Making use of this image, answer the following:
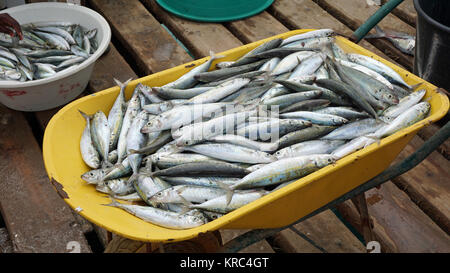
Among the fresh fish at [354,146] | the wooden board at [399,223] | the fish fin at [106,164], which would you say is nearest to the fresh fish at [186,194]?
the fish fin at [106,164]

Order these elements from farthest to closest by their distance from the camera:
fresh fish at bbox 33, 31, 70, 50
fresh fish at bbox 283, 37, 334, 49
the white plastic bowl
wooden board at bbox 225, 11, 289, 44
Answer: wooden board at bbox 225, 11, 289, 44, fresh fish at bbox 33, 31, 70, 50, the white plastic bowl, fresh fish at bbox 283, 37, 334, 49

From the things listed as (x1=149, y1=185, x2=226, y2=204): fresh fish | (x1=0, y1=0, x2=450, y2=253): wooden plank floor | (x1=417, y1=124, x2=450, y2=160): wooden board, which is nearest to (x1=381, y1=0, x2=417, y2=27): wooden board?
(x1=0, y1=0, x2=450, y2=253): wooden plank floor

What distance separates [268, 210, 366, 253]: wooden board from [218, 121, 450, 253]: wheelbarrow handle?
56cm

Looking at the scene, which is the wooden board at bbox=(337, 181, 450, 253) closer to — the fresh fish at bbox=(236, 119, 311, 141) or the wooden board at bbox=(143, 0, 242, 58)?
the fresh fish at bbox=(236, 119, 311, 141)

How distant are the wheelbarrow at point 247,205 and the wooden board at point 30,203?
22.4 inches

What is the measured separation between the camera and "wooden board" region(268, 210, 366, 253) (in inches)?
84.9

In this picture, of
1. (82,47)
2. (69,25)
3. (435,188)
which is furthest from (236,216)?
(69,25)

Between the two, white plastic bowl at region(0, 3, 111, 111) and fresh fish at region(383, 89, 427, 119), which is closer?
fresh fish at region(383, 89, 427, 119)

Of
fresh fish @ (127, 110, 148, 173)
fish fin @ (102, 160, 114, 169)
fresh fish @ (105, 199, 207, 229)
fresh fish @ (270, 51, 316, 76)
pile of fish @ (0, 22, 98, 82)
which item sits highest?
fresh fish @ (270, 51, 316, 76)

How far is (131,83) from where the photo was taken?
1.90 m

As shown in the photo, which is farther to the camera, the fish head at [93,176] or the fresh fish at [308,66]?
the fresh fish at [308,66]

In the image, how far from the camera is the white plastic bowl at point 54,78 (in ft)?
7.55

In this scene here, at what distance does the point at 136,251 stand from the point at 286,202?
700mm

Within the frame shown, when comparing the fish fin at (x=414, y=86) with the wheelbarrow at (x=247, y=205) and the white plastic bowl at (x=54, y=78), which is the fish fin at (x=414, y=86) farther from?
the white plastic bowl at (x=54, y=78)
